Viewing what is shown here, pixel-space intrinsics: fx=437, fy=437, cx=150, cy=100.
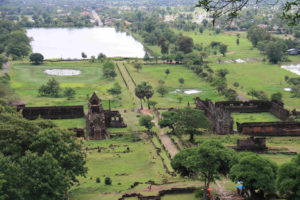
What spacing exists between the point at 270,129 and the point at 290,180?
28394 millimetres

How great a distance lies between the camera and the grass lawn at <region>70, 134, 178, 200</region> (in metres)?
37.2

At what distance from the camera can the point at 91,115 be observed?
58.2 metres

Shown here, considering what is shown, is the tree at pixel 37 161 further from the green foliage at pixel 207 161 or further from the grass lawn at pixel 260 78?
the grass lawn at pixel 260 78

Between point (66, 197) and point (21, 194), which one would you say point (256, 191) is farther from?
point (21, 194)

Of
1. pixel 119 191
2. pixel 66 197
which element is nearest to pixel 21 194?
pixel 66 197

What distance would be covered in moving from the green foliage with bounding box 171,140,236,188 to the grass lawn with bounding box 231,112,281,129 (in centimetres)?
2463

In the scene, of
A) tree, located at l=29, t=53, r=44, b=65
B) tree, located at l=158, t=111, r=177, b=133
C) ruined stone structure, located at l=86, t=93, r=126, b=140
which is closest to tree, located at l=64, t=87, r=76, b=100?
ruined stone structure, located at l=86, t=93, r=126, b=140

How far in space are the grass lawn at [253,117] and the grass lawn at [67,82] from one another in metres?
17.2

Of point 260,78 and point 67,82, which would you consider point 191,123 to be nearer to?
point 67,82

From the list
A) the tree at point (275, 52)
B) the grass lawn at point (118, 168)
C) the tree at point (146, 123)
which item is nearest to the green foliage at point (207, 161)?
the grass lawn at point (118, 168)

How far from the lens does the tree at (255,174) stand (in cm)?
3105

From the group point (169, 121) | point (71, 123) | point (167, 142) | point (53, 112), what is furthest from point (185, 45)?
point (167, 142)

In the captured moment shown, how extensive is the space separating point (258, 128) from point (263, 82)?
3277 centimetres

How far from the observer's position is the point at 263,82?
8619cm
